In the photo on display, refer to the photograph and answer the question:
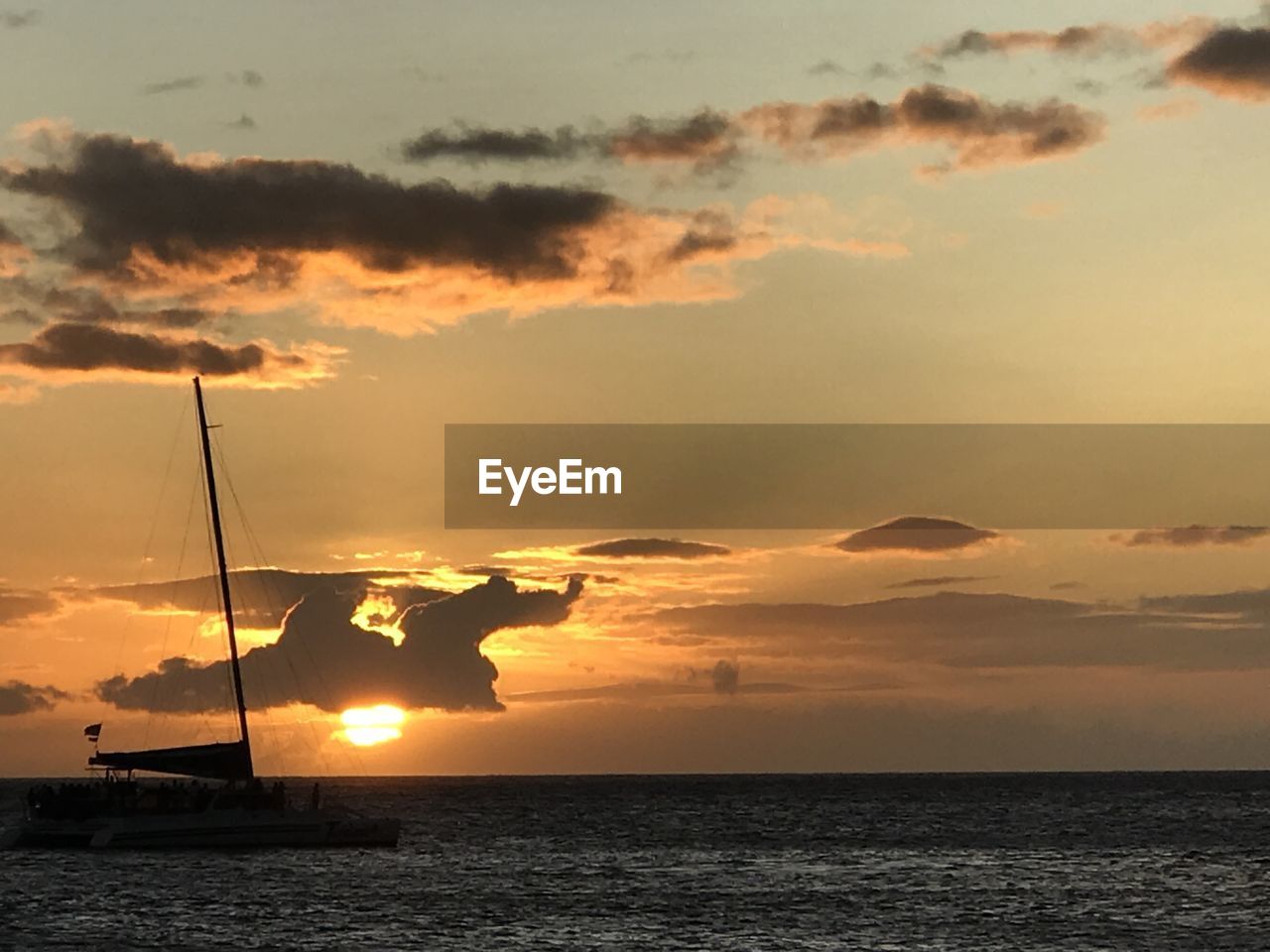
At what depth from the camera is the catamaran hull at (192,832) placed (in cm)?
11031

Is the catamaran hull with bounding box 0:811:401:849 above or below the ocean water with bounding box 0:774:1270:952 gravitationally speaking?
above

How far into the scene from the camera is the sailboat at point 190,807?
10912cm

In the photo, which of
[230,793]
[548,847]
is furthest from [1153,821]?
[230,793]

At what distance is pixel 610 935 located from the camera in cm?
7825

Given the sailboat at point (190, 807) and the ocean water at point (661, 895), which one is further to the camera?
the sailboat at point (190, 807)

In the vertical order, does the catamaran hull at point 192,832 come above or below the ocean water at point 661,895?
above

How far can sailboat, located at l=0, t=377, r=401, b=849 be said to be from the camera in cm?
10912

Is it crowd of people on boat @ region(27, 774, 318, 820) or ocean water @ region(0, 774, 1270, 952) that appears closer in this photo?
ocean water @ region(0, 774, 1270, 952)

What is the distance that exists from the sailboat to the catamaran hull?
0.20 feet

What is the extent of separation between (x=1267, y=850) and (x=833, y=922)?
67588 millimetres

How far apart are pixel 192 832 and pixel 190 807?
1982 mm

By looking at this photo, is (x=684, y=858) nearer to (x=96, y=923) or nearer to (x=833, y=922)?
(x=833, y=922)

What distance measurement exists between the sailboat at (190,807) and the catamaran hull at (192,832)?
0.06 metres

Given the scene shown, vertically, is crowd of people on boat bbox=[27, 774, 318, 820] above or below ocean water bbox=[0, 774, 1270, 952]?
above
